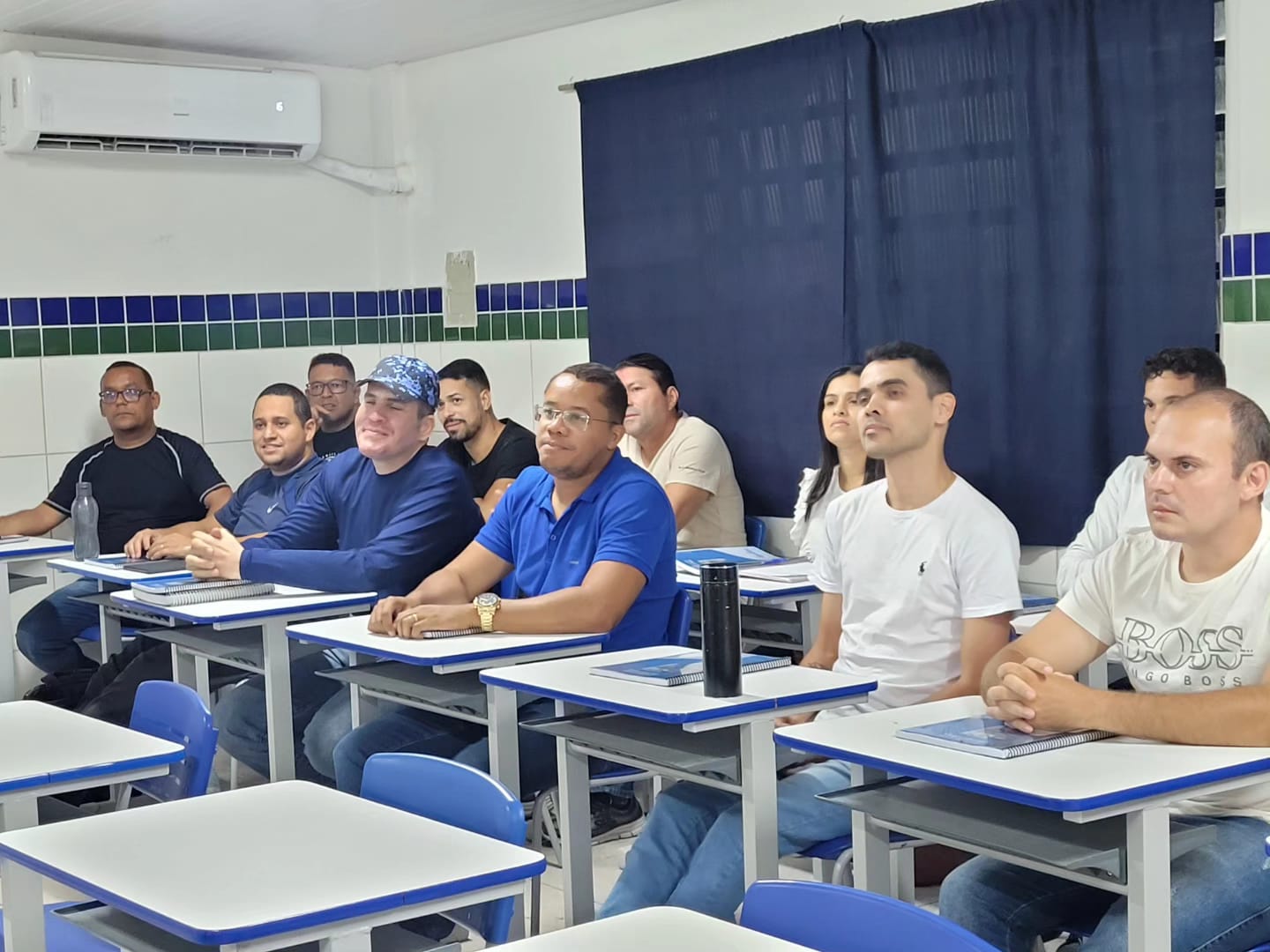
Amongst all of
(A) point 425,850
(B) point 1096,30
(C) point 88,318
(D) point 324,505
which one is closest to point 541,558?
(D) point 324,505

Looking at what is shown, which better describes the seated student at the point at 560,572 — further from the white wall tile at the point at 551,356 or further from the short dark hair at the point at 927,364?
the white wall tile at the point at 551,356

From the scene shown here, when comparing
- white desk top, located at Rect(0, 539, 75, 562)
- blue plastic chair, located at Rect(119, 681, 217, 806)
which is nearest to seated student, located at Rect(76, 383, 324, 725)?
white desk top, located at Rect(0, 539, 75, 562)

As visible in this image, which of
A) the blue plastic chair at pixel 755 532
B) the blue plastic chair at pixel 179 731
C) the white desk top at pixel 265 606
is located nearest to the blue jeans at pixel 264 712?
the white desk top at pixel 265 606

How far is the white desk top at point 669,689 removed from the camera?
118 inches

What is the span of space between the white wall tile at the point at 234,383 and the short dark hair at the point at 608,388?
3501 mm

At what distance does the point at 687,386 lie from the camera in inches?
249

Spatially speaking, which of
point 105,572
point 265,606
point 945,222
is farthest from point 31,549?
point 945,222

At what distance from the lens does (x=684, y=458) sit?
19.6 feet

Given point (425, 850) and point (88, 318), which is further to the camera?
point (88, 318)

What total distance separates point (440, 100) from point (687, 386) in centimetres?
200

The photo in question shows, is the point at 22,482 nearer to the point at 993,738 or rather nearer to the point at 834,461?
the point at 834,461

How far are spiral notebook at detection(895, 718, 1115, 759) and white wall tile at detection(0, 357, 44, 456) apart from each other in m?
4.92

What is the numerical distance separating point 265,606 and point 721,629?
182cm

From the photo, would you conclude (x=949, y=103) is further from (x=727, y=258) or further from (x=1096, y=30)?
(x=727, y=258)
